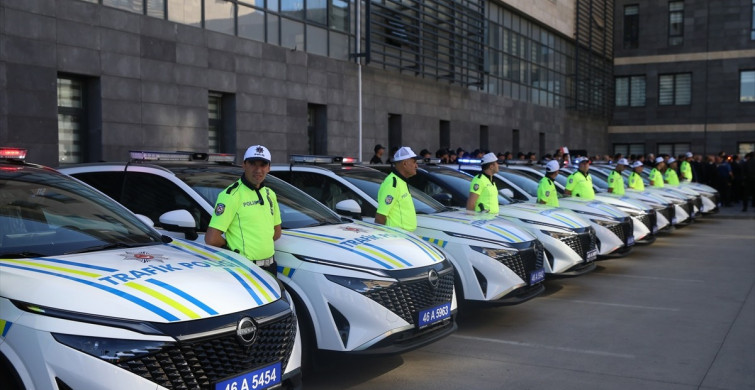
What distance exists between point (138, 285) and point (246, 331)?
59 centimetres

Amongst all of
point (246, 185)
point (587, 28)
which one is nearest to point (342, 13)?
point (246, 185)

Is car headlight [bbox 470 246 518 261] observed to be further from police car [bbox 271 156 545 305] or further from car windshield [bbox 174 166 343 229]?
car windshield [bbox 174 166 343 229]

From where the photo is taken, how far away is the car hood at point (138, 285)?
3463mm

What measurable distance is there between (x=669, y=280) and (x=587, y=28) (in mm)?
34131

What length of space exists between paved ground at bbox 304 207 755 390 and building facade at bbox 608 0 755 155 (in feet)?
119

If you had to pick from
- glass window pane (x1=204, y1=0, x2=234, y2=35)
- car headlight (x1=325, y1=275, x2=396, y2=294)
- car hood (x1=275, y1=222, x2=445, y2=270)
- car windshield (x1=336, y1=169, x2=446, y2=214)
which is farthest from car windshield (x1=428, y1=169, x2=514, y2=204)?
glass window pane (x1=204, y1=0, x2=234, y2=35)

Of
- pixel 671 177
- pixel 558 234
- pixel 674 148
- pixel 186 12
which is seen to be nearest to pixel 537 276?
pixel 558 234

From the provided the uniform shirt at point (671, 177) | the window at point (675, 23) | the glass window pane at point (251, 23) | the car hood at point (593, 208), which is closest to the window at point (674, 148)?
the window at point (675, 23)

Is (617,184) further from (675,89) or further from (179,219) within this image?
(675,89)

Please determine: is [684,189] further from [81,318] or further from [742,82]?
[742,82]

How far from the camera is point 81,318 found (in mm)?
3369

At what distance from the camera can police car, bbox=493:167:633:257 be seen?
10.7m

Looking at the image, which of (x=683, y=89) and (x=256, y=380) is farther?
(x=683, y=89)

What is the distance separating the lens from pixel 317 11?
2058 cm
